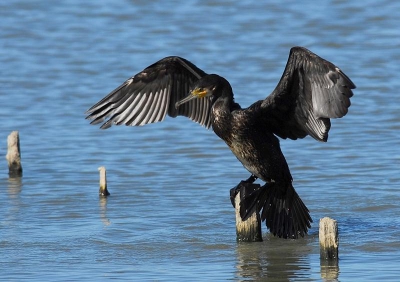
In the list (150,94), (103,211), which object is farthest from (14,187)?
(150,94)

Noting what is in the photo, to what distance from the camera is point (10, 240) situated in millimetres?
8391

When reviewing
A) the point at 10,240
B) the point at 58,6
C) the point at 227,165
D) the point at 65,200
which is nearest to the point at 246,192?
the point at 10,240

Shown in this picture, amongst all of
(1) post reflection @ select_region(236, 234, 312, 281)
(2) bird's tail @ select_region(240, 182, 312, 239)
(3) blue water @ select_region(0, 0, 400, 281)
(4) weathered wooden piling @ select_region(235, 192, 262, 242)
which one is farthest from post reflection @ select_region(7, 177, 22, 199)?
(2) bird's tail @ select_region(240, 182, 312, 239)

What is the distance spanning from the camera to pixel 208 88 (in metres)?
7.78

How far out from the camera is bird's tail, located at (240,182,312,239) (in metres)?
7.86

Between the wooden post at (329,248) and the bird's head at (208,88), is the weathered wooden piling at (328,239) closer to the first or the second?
the wooden post at (329,248)

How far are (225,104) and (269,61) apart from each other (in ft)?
29.0

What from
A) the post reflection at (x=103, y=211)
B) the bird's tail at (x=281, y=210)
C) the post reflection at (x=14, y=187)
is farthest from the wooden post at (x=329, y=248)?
the post reflection at (x=14, y=187)

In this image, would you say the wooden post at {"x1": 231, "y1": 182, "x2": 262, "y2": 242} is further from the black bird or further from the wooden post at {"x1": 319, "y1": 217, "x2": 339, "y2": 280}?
the wooden post at {"x1": 319, "y1": 217, "x2": 339, "y2": 280}

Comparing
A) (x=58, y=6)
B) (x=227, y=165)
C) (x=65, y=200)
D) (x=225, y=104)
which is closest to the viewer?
(x=225, y=104)

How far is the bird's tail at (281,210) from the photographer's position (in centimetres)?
786

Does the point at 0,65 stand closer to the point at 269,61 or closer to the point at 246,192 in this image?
the point at 269,61

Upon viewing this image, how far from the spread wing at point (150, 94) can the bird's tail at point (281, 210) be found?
3.91 ft

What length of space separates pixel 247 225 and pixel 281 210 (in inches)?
12.2
